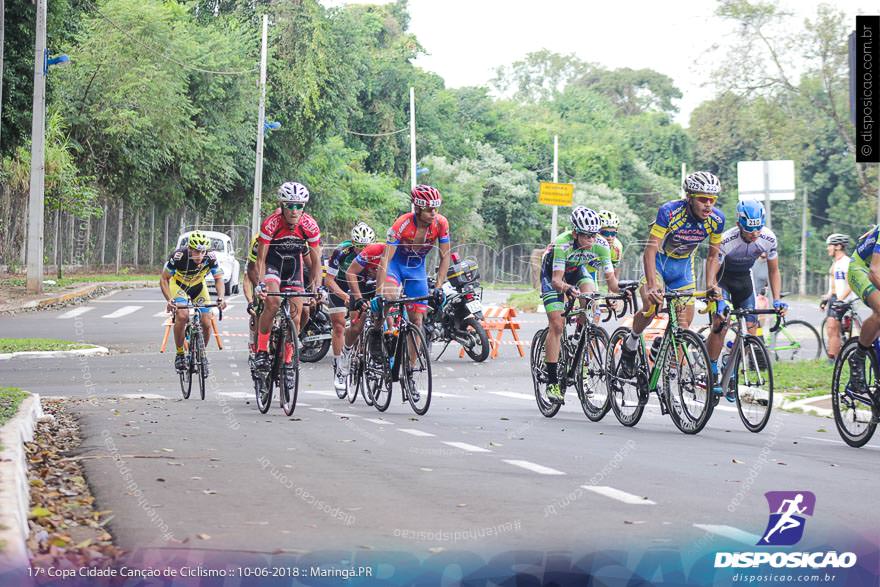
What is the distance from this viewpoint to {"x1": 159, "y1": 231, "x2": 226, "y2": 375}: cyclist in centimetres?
1630

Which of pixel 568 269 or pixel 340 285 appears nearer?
pixel 568 269

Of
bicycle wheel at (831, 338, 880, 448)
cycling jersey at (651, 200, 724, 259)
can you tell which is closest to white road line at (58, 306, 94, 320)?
cycling jersey at (651, 200, 724, 259)

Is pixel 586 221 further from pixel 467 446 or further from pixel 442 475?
pixel 442 475

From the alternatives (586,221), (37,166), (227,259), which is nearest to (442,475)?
(586,221)

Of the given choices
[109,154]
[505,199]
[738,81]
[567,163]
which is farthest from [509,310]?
[567,163]

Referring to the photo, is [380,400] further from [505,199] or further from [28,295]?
[505,199]

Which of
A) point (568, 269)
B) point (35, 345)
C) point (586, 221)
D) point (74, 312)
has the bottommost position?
point (35, 345)

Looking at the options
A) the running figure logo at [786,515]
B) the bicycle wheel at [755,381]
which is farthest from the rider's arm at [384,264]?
the running figure logo at [786,515]

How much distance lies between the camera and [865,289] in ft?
36.7

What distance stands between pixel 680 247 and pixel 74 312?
22.0 m

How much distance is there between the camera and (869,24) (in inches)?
604

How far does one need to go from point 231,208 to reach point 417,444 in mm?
51208

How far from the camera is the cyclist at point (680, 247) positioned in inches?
482

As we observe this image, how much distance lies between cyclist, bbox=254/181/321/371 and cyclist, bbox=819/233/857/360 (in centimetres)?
843
